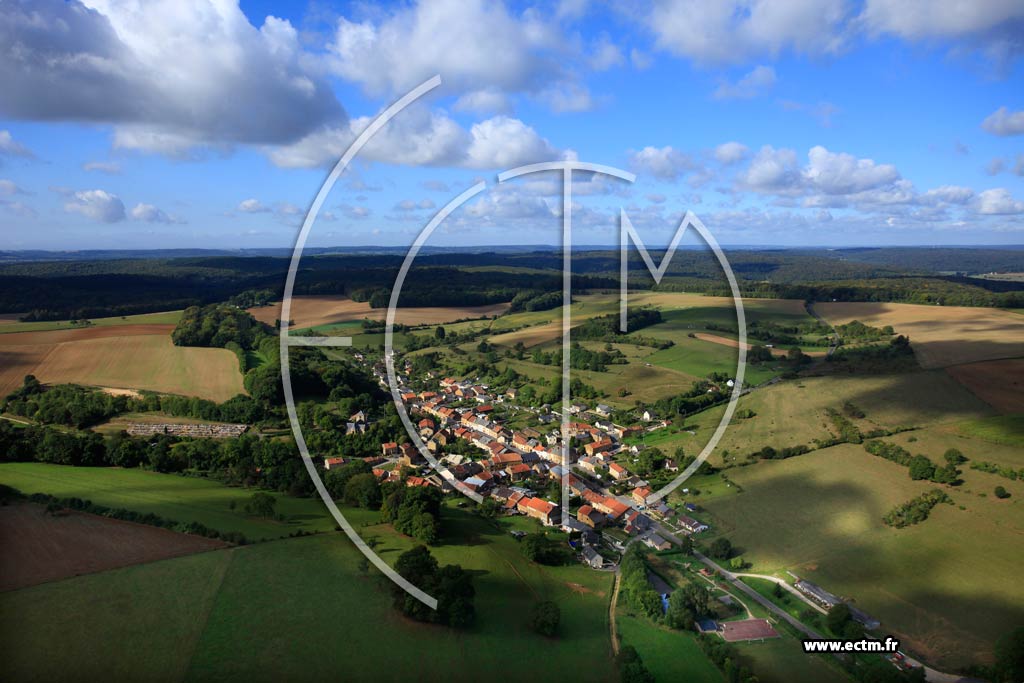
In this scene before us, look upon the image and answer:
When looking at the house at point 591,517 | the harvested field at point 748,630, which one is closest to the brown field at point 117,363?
the house at point 591,517

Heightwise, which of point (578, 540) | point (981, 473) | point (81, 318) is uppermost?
point (81, 318)

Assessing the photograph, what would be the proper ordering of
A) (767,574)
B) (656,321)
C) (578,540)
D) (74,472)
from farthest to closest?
(656,321) → (74,472) → (578,540) → (767,574)

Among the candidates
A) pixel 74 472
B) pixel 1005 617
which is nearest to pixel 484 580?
pixel 1005 617

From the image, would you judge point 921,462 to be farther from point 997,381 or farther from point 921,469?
point 997,381

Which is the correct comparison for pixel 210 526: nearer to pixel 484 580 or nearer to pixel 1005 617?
pixel 484 580

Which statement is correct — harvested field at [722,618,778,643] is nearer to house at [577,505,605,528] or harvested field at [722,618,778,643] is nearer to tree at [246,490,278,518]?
house at [577,505,605,528]

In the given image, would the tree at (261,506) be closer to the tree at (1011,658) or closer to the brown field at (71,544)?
the brown field at (71,544)

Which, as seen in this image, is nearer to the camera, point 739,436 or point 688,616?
point 688,616

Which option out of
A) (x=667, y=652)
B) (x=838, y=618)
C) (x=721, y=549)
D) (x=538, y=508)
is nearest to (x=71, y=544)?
(x=538, y=508)
